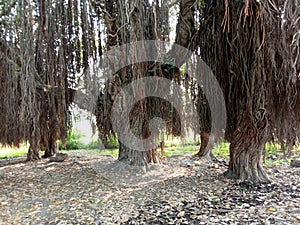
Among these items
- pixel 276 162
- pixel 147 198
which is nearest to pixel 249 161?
pixel 147 198

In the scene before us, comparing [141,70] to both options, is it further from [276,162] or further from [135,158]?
[276,162]

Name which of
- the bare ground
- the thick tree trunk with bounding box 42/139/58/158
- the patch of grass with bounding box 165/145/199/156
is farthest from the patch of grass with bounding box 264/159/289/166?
the thick tree trunk with bounding box 42/139/58/158

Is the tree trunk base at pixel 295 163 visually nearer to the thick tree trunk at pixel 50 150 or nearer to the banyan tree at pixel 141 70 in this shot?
the banyan tree at pixel 141 70

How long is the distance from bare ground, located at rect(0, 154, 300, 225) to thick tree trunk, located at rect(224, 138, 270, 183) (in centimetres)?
11

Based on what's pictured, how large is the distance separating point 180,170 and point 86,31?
1.88m

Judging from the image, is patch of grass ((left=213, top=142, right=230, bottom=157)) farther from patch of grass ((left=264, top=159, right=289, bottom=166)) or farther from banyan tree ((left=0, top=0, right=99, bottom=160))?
banyan tree ((left=0, top=0, right=99, bottom=160))

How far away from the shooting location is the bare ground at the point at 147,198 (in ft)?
5.58

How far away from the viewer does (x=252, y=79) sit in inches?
85.0

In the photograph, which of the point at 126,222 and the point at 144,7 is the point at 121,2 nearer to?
the point at 144,7

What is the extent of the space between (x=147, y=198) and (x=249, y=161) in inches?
42.8

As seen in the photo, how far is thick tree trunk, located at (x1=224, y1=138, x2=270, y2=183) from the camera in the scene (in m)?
2.45

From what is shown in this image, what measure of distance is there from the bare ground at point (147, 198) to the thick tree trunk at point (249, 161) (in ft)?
0.35

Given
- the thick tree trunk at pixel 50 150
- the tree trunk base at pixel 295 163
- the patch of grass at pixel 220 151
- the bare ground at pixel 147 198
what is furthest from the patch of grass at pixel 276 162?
the thick tree trunk at pixel 50 150

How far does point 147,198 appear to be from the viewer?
2072 millimetres
